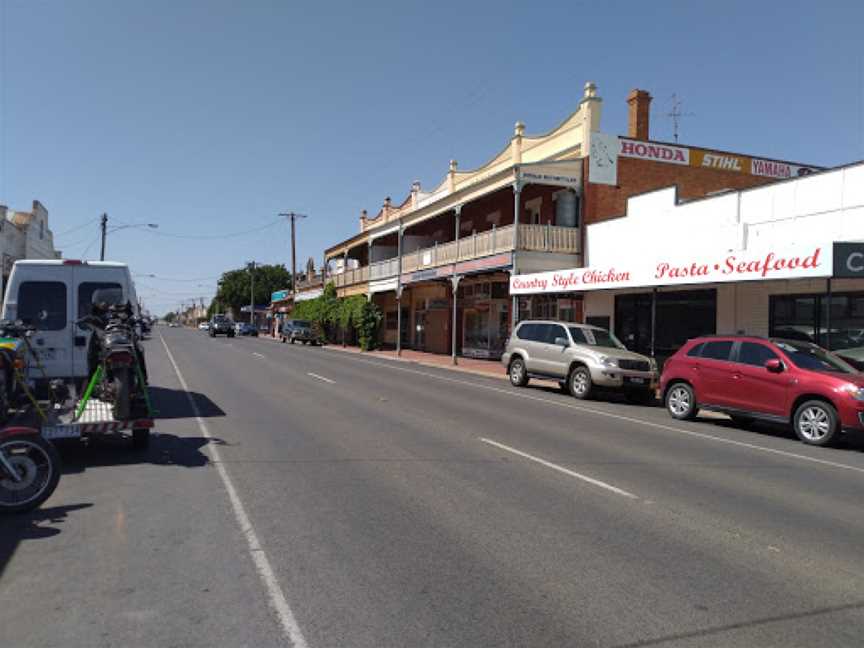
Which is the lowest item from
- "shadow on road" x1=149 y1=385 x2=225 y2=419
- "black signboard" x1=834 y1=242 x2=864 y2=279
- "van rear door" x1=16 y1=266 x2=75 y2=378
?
"shadow on road" x1=149 y1=385 x2=225 y2=419

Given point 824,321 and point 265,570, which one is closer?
point 265,570

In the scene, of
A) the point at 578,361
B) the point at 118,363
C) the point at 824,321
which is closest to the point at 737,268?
the point at 824,321

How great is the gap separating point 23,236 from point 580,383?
34.2 metres

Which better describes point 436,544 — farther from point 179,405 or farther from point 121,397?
point 179,405

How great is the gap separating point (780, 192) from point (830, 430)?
8979 mm

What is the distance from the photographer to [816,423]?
35.4 ft

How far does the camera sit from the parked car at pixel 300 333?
47.9m

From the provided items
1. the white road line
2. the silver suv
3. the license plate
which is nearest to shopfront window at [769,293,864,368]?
the silver suv

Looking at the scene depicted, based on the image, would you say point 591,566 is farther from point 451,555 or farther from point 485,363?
point 485,363

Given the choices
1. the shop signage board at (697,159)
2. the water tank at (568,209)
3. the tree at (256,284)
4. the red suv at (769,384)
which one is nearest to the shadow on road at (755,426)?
the red suv at (769,384)

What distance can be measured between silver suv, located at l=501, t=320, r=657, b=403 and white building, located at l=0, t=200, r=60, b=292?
80.1ft

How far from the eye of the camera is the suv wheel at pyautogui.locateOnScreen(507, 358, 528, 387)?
18.8 m

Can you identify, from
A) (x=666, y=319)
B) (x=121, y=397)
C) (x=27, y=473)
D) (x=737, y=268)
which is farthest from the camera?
(x=666, y=319)

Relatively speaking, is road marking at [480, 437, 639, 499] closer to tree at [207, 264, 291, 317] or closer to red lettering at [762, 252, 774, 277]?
red lettering at [762, 252, 774, 277]
